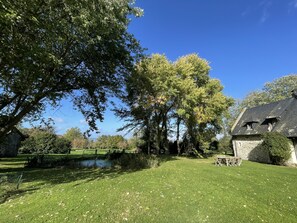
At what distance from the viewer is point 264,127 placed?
23016 millimetres

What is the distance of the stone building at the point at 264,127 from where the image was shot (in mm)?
19828

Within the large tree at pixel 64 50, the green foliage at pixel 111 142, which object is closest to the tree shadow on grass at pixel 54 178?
the large tree at pixel 64 50

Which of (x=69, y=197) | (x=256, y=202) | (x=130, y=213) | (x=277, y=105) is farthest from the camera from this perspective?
(x=277, y=105)

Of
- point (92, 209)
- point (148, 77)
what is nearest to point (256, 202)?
point (92, 209)

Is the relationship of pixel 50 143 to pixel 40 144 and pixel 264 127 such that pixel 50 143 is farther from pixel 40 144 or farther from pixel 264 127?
pixel 264 127

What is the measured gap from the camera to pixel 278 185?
9812 mm

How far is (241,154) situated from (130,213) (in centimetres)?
2443

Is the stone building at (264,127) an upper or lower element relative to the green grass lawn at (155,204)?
upper

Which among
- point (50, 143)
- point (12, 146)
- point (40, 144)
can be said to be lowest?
point (12, 146)

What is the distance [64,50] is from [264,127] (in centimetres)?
2302

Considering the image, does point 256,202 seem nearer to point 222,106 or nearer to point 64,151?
point 222,106

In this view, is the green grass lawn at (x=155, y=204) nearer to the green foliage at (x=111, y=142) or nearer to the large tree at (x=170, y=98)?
the large tree at (x=170, y=98)

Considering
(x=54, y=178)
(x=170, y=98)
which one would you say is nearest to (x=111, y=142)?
(x=170, y=98)

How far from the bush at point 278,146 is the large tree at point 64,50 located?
52.5ft
